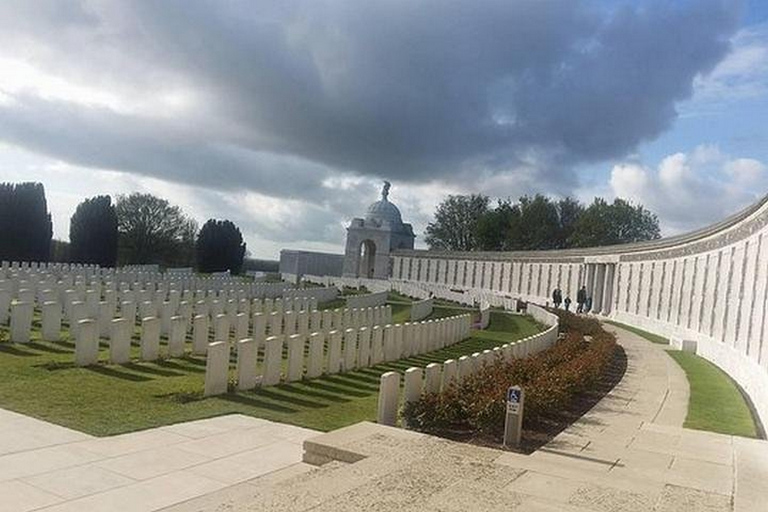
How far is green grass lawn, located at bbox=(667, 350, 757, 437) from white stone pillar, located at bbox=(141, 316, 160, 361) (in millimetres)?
8520

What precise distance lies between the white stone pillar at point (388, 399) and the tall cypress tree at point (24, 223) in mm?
42269

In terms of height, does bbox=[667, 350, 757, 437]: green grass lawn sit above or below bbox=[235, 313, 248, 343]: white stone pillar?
below

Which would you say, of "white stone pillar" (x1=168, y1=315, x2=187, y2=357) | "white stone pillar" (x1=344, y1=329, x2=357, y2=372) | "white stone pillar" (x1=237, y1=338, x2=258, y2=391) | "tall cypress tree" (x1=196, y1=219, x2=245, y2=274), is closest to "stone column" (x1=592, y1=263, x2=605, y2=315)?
"tall cypress tree" (x1=196, y1=219, x2=245, y2=274)

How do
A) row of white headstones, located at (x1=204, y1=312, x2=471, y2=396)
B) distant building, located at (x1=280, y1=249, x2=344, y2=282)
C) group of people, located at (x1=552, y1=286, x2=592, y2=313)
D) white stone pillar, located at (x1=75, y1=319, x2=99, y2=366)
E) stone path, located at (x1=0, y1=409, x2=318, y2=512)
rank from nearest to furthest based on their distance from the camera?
stone path, located at (x1=0, y1=409, x2=318, y2=512), row of white headstones, located at (x1=204, y1=312, x2=471, y2=396), white stone pillar, located at (x1=75, y1=319, x2=99, y2=366), group of people, located at (x1=552, y1=286, x2=592, y2=313), distant building, located at (x1=280, y1=249, x2=344, y2=282)

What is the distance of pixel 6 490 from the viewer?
5.17m

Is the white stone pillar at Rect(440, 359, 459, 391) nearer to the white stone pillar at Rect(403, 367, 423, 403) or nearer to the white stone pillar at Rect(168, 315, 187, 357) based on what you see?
the white stone pillar at Rect(403, 367, 423, 403)

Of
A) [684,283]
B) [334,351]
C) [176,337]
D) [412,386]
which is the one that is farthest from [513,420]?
[684,283]

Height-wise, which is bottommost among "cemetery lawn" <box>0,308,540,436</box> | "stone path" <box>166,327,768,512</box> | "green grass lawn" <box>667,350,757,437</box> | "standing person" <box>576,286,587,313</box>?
"cemetery lawn" <box>0,308,540,436</box>

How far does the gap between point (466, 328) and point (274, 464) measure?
15926mm

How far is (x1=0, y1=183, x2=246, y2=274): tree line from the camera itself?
43.6 metres

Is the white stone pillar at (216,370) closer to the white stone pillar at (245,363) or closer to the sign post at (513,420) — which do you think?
the white stone pillar at (245,363)

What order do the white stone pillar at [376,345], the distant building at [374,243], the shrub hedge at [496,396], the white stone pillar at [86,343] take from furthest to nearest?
the distant building at [374,243], the white stone pillar at [376,345], the white stone pillar at [86,343], the shrub hedge at [496,396]

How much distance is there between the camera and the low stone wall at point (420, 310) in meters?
27.6

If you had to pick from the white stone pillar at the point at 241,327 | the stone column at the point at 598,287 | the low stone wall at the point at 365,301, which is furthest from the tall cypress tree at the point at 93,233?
the white stone pillar at the point at 241,327
